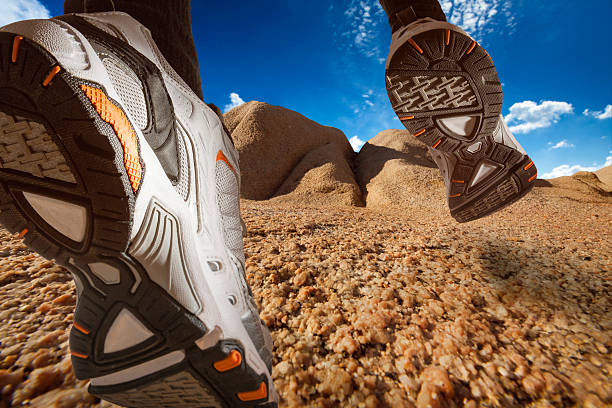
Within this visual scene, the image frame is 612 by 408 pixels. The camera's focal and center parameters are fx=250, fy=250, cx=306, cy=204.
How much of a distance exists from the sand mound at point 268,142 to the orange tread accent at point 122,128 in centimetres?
559

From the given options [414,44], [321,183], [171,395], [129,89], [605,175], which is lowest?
[171,395]

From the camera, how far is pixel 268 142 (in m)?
6.97

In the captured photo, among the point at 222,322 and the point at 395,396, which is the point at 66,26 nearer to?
the point at 222,322

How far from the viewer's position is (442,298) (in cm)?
72

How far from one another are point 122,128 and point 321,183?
5.24 metres

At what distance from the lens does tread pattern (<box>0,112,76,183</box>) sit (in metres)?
0.29

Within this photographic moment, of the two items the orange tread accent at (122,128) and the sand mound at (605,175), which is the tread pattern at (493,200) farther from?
the sand mound at (605,175)

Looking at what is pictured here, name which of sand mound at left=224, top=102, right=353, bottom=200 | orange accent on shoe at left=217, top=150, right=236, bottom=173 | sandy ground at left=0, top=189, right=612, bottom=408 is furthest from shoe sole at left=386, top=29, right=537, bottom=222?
sand mound at left=224, top=102, right=353, bottom=200

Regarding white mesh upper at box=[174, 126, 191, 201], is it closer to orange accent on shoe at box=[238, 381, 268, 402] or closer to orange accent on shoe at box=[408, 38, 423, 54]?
orange accent on shoe at box=[238, 381, 268, 402]

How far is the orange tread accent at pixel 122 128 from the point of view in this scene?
30cm

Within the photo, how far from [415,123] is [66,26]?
105 centimetres

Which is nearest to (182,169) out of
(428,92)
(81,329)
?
(81,329)

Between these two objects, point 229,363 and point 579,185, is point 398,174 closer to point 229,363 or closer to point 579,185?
point 579,185

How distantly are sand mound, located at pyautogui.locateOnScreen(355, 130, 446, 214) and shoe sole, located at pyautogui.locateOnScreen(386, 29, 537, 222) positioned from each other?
2442 mm
